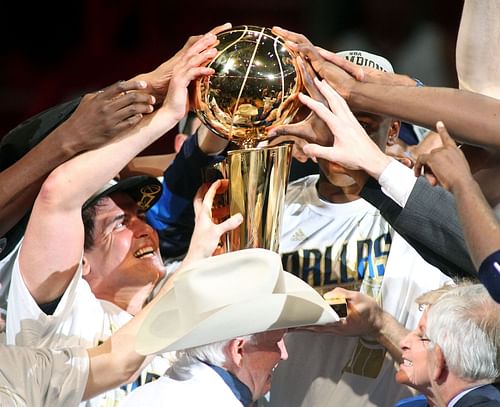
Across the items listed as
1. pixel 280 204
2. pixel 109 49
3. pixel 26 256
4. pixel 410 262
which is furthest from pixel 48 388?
pixel 109 49

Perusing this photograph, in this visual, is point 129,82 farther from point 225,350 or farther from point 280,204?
point 225,350

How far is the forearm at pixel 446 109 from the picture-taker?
2951 mm

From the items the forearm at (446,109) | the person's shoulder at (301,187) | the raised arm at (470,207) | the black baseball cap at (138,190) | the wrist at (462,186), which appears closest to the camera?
the raised arm at (470,207)

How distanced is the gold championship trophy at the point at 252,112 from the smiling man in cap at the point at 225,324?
0.49 feet

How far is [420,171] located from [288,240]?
2.76ft

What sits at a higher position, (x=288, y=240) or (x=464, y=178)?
(x=464, y=178)

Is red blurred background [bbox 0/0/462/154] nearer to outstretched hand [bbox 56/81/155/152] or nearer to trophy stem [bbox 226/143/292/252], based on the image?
outstretched hand [bbox 56/81/155/152]

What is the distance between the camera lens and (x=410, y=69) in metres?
5.62

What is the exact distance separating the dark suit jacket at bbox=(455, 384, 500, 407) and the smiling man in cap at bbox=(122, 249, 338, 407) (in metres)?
0.36

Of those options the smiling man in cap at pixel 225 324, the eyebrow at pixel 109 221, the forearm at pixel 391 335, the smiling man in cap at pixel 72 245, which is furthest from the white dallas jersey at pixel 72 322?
the forearm at pixel 391 335

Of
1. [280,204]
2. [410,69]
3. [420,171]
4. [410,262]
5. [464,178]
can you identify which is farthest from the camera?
[410,69]

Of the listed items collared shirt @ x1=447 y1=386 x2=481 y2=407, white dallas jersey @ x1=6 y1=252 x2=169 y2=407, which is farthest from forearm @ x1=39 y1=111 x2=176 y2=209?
collared shirt @ x1=447 y1=386 x2=481 y2=407

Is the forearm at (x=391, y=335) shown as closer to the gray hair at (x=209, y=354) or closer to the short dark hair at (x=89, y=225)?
the gray hair at (x=209, y=354)

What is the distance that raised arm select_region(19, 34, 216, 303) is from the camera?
3.13m
